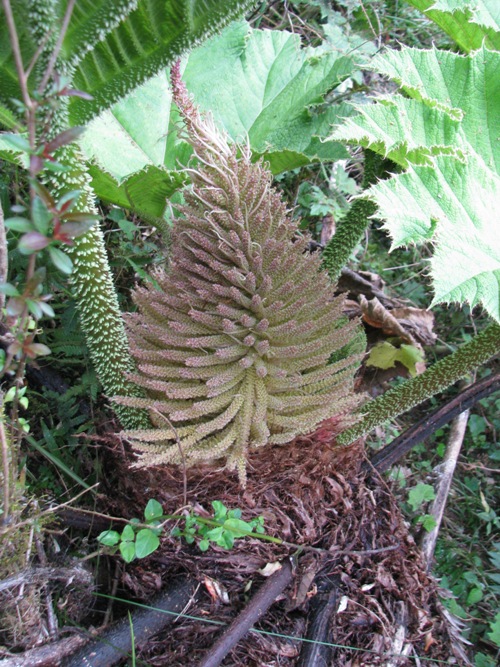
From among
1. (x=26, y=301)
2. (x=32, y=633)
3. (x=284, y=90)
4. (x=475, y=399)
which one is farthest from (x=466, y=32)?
(x=32, y=633)

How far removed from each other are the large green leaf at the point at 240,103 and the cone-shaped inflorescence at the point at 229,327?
515 mm

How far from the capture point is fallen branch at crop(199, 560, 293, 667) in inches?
50.8

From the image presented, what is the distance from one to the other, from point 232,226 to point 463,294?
497mm

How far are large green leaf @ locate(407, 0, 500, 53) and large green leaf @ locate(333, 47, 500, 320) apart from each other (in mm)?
108

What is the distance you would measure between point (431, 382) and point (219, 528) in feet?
2.21

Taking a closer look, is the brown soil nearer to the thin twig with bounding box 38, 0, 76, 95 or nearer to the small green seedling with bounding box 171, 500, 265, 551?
the small green seedling with bounding box 171, 500, 265, 551

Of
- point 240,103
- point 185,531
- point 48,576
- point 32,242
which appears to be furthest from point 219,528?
point 240,103

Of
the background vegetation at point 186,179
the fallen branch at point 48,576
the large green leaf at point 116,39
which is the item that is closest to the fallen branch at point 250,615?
the background vegetation at point 186,179

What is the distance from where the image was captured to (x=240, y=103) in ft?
6.46

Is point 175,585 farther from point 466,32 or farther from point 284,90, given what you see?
point 466,32

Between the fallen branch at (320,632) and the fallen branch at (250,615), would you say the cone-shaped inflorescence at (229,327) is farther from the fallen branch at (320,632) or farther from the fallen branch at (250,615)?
the fallen branch at (320,632)

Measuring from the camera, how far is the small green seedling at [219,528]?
1.24m

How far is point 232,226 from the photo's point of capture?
4.10 ft

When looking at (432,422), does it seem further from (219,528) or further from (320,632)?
(219,528)
